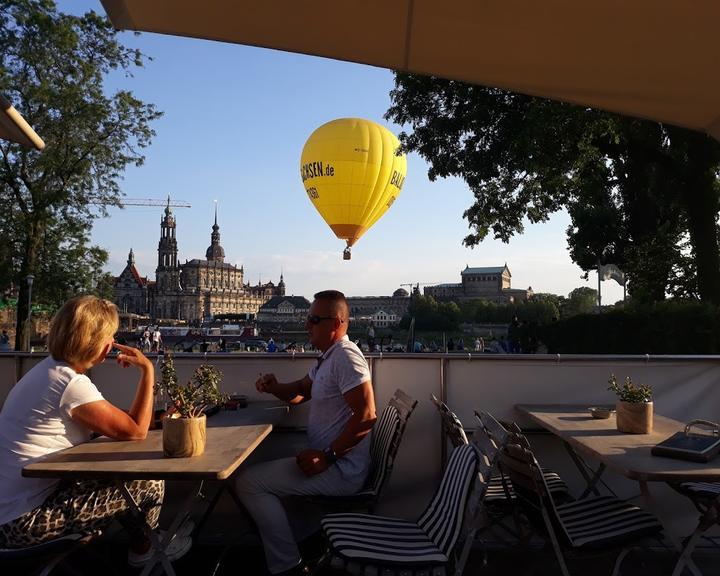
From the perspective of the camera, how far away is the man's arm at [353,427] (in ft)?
10.3

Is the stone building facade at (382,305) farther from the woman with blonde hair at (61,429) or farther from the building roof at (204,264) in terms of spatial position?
the woman with blonde hair at (61,429)

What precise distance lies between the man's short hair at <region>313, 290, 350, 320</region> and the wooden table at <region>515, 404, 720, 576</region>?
1.26 metres

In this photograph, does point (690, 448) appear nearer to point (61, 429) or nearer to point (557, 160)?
point (61, 429)

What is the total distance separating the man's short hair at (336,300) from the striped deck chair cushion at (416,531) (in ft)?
3.45

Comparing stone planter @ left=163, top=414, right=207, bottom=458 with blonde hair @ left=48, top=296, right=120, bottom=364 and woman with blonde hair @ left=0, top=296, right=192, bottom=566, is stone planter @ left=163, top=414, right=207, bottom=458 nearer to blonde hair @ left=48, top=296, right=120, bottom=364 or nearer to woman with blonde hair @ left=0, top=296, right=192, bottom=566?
woman with blonde hair @ left=0, top=296, right=192, bottom=566

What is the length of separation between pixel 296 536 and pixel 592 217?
28.7 metres

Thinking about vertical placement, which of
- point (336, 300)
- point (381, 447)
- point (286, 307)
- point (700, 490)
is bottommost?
point (700, 490)

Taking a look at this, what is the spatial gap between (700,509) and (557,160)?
11865 mm

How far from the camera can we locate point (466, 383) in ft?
13.9

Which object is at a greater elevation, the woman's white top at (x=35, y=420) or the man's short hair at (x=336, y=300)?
the man's short hair at (x=336, y=300)

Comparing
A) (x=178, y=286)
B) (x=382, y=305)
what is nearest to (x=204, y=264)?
(x=178, y=286)

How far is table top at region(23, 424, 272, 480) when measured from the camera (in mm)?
2382

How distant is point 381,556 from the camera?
2521mm

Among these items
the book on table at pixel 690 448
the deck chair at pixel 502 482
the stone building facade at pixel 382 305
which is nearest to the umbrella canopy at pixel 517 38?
the book on table at pixel 690 448
